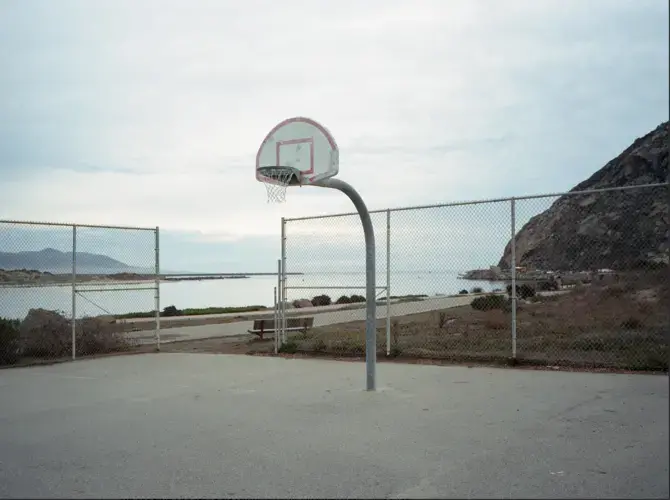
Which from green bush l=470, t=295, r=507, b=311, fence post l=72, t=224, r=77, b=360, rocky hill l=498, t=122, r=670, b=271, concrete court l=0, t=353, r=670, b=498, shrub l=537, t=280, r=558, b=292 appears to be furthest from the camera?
green bush l=470, t=295, r=507, b=311

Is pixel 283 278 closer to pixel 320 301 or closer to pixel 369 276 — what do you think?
pixel 369 276

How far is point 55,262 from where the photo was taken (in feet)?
48.2

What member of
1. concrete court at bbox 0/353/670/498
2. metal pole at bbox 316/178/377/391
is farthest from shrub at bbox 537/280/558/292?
metal pole at bbox 316/178/377/391

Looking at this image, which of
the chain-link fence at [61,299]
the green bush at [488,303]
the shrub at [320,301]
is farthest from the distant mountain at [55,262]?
the shrub at [320,301]

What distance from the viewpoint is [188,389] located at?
1041cm

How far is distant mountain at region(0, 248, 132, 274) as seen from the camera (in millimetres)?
13750

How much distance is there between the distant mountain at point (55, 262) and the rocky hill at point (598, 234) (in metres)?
8.50

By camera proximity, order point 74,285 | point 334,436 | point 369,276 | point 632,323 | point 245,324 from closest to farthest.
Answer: point 334,436 → point 369,276 → point 632,323 → point 74,285 → point 245,324

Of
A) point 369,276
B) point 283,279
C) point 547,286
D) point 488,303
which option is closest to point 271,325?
point 283,279

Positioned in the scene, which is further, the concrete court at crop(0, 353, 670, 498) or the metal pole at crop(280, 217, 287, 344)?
the metal pole at crop(280, 217, 287, 344)

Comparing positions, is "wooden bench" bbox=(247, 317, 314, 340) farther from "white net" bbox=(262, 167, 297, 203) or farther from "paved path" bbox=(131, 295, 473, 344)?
"white net" bbox=(262, 167, 297, 203)

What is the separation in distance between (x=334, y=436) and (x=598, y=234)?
7.87 metres

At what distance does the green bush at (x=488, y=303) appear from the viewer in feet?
56.6

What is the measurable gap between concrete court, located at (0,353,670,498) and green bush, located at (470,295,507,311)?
5.90 metres
